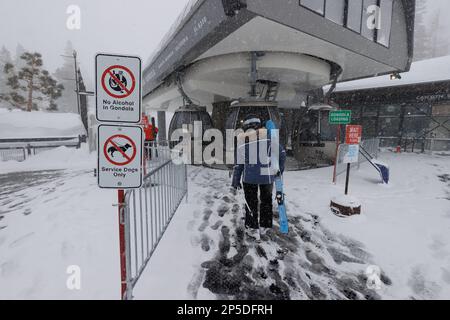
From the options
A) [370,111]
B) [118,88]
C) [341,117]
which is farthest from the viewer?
[370,111]

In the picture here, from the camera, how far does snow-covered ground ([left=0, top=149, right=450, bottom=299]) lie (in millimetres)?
2750

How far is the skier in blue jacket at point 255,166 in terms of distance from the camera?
378cm

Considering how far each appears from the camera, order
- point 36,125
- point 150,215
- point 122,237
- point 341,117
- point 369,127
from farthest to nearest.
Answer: point 36,125 → point 369,127 → point 341,117 → point 150,215 → point 122,237

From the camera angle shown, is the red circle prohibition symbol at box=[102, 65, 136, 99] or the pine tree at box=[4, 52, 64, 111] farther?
the pine tree at box=[4, 52, 64, 111]

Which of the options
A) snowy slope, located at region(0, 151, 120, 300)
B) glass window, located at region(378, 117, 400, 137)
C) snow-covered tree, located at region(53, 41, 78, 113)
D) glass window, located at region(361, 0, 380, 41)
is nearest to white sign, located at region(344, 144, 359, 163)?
glass window, located at region(361, 0, 380, 41)

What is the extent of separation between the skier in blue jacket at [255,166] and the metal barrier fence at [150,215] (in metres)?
1.32

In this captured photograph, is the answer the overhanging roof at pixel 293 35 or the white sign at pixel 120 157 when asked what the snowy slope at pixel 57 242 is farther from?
the overhanging roof at pixel 293 35

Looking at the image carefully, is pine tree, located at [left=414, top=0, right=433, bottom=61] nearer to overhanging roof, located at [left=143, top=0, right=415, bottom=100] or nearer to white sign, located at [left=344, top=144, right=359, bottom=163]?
overhanging roof, located at [left=143, top=0, right=415, bottom=100]

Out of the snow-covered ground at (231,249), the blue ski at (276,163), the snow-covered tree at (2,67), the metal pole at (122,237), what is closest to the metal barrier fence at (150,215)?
the metal pole at (122,237)

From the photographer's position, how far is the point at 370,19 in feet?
24.9

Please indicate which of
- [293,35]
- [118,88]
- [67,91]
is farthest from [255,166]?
[67,91]

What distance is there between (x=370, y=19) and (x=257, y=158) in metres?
7.43

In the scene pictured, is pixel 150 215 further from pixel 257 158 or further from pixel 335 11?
pixel 335 11

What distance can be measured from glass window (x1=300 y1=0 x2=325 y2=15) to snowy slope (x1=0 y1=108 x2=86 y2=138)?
22.1m
